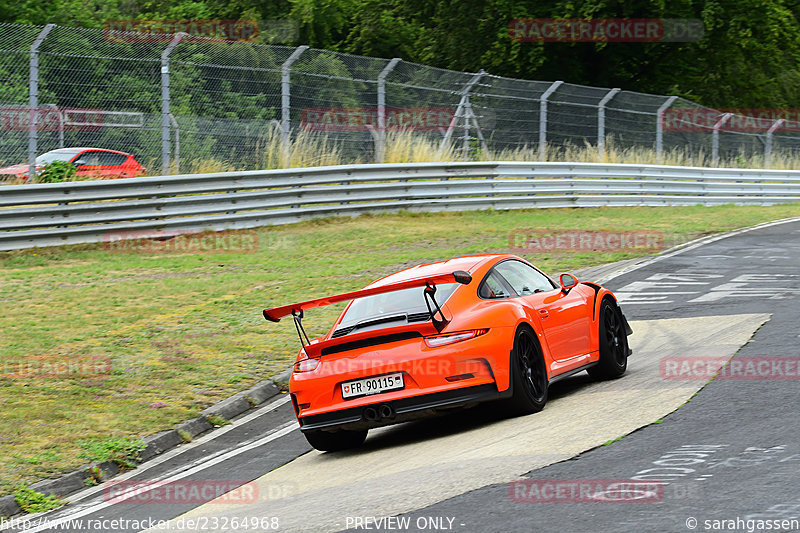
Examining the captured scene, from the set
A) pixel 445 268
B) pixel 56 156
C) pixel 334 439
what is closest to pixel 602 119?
A: pixel 56 156

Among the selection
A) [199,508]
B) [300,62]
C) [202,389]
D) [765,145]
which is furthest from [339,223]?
[765,145]

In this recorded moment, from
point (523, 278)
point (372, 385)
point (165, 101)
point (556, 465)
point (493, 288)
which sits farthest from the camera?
point (165, 101)

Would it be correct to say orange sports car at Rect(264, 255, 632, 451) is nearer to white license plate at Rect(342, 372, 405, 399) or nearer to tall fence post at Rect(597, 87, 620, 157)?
white license plate at Rect(342, 372, 405, 399)

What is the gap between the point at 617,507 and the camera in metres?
5.63

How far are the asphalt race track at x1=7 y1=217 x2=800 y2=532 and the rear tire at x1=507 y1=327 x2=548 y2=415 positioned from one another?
0.11 m

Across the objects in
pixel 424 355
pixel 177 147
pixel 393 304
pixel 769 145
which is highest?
pixel 177 147

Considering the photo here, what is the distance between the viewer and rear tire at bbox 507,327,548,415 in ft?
26.2

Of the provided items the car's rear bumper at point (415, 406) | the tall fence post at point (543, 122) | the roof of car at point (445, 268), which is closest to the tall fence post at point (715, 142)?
the tall fence post at point (543, 122)

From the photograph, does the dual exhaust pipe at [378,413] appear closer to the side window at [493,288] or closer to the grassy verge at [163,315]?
the side window at [493,288]

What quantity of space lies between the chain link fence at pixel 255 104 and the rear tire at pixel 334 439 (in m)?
11.1

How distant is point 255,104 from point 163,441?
44.3ft

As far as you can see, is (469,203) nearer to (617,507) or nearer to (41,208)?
(41,208)

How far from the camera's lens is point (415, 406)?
772cm

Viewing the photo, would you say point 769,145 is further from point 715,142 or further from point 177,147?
point 177,147
